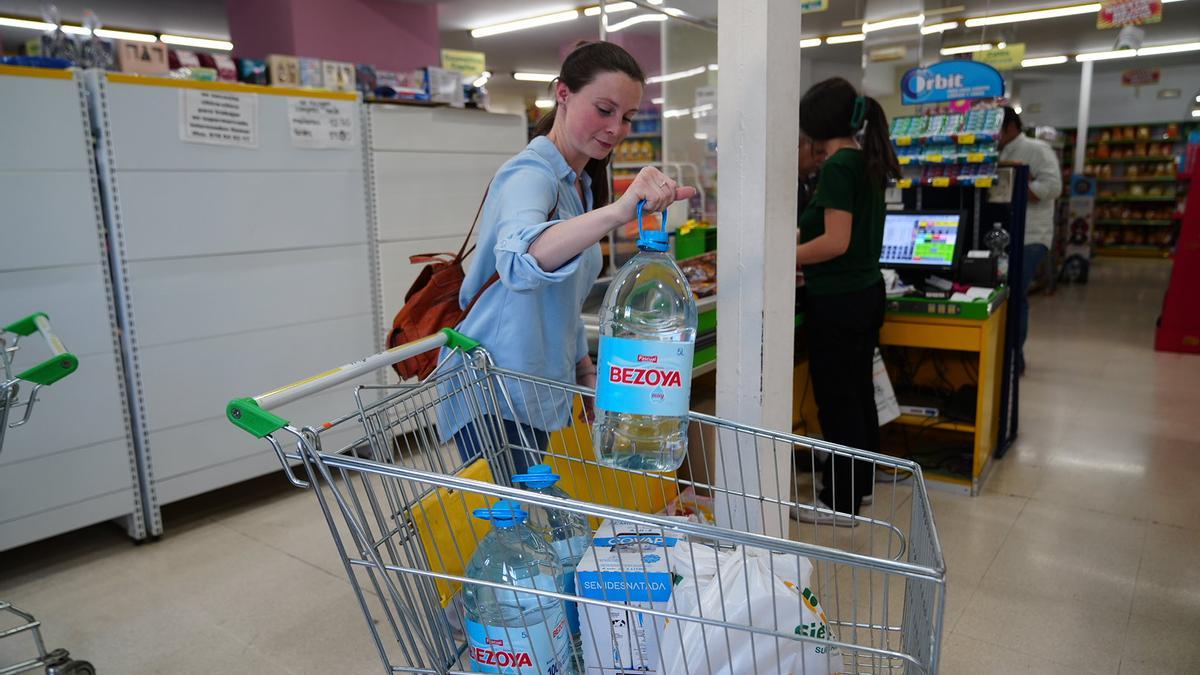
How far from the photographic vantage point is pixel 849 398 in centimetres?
312

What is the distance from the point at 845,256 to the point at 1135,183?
1529 cm

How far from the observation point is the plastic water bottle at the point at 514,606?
3.88ft

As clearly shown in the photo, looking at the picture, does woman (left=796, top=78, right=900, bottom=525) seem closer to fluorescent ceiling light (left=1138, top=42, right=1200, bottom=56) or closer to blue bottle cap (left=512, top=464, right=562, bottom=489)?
blue bottle cap (left=512, top=464, right=562, bottom=489)

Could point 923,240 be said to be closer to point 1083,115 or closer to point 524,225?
point 524,225

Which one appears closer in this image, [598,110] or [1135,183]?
[598,110]

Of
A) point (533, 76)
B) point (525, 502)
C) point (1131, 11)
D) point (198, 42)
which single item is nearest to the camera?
point (525, 502)

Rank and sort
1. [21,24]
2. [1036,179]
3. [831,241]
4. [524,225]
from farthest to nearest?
[21,24] → [1036,179] → [831,241] → [524,225]

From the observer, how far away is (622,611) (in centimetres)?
122

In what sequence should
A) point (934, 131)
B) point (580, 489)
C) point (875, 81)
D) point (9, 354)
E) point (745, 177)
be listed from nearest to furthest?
1. point (745, 177)
2. point (580, 489)
3. point (9, 354)
4. point (934, 131)
5. point (875, 81)

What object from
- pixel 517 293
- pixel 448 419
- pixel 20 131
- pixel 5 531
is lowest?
pixel 5 531

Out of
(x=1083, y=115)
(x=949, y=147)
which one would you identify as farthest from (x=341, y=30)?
(x=1083, y=115)

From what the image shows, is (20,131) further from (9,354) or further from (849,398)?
(849,398)

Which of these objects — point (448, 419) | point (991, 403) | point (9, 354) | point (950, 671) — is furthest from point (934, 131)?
point (9, 354)

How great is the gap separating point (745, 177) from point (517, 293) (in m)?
0.50
